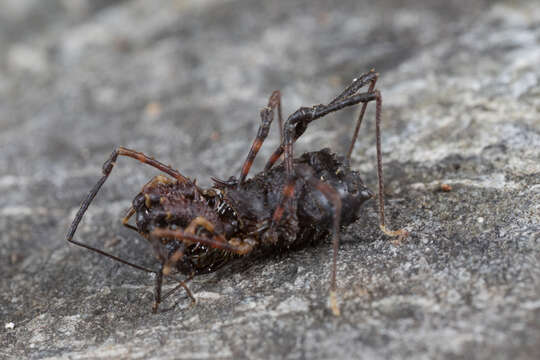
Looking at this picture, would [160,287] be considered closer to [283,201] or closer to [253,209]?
[253,209]

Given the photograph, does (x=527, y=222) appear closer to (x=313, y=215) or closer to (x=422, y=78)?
(x=313, y=215)

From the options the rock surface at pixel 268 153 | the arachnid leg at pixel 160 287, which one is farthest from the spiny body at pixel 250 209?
the rock surface at pixel 268 153

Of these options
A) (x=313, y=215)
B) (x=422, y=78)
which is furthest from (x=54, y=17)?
(x=313, y=215)

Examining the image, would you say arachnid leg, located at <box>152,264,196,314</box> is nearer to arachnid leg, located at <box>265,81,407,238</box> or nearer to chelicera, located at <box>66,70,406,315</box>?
chelicera, located at <box>66,70,406,315</box>

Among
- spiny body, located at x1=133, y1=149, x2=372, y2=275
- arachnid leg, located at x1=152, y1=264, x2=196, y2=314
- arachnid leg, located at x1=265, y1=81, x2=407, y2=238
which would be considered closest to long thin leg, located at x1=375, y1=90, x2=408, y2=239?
arachnid leg, located at x1=265, y1=81, x2=407, y2=238

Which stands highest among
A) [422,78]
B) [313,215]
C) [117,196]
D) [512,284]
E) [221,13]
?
[221,13]
